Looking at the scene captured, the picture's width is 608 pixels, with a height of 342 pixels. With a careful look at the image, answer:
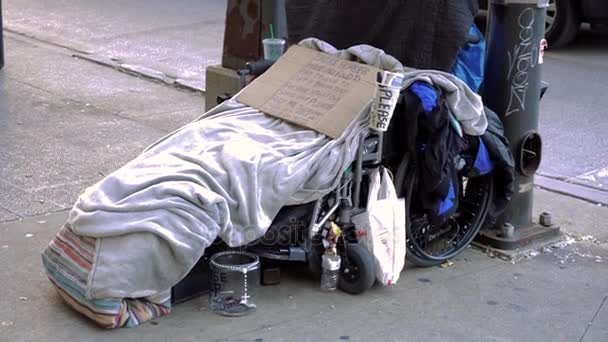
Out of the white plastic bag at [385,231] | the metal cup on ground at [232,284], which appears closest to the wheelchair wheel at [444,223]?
the white plastic bag at [385,231]

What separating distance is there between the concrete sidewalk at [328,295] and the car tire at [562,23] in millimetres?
4518

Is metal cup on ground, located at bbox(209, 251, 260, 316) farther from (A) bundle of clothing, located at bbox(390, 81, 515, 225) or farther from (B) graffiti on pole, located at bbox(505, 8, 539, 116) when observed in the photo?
(B) graffiti on pole, located at bbox(505, 8, 539, 116)

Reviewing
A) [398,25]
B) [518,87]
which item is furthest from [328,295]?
[518,87]

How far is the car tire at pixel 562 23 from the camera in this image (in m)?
10.2

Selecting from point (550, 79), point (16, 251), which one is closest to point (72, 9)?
point (550, 79)

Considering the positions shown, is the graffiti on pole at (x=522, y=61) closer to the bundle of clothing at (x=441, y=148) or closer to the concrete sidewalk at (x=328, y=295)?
the bundle of clothing at (x=441, y=148)

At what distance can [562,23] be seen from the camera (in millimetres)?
10297

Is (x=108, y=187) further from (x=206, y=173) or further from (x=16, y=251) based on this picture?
(x=16, y=251)

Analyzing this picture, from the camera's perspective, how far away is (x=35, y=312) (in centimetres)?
421

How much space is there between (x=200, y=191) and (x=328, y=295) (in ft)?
2.67

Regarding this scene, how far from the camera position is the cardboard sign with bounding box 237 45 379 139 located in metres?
4.62

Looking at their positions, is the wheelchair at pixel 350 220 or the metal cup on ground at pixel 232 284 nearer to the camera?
the metal cup on ground at pixel 232 284

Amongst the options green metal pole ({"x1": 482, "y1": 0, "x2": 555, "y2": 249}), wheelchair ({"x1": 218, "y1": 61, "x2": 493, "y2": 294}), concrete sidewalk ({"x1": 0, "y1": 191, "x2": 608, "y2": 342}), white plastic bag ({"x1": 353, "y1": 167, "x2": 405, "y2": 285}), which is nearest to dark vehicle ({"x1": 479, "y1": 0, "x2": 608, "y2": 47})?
green metal pole ({"x1": 482, "y1": 0, "x2": 555, "y2": 249})

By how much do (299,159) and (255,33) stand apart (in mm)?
2538
